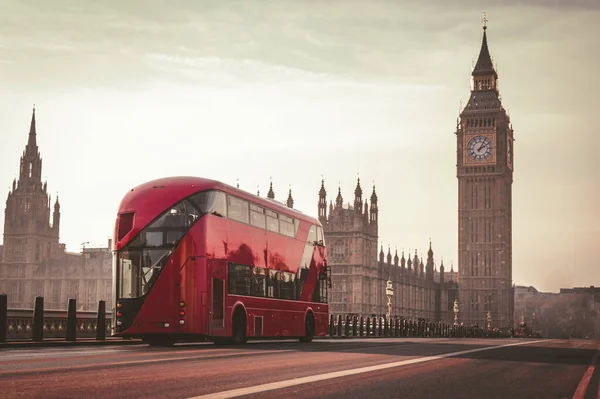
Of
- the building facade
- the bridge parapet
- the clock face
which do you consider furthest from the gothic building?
the bridge parapet

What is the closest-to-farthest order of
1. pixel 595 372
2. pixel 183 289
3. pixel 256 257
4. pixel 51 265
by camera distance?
1. pixel 595 372
2. pixel 183 289
3. pixel 256 257
4. pixel 51 265

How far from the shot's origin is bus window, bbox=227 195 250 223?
21.6 m

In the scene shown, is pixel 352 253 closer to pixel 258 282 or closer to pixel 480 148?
pixel 480 148

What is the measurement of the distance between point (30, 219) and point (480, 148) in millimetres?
75884

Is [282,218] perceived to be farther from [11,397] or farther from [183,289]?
[11,397]

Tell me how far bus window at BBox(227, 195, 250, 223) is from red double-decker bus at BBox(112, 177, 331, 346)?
0.02 m

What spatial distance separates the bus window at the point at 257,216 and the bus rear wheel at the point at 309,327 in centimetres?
426

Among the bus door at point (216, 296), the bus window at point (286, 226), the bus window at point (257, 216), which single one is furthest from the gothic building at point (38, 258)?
the bus door at point (216, 296)

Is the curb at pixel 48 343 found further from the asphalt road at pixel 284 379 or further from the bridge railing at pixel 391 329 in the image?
the bridge railing at pixel 391 329

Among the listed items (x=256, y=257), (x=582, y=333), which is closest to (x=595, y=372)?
(x=256, y=257)

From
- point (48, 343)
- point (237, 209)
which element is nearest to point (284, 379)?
point (237, 209)

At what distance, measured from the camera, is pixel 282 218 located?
25.3 meters

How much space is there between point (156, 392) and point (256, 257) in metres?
15.1

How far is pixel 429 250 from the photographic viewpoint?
147125 millimetres
